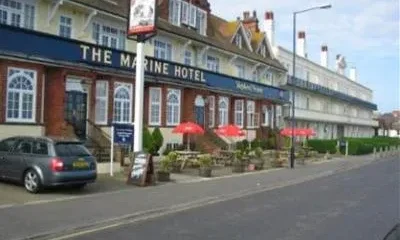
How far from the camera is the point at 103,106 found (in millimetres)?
27828

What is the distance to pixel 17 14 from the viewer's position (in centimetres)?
2380

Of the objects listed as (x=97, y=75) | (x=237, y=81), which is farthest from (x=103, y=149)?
(x=237, y=81)

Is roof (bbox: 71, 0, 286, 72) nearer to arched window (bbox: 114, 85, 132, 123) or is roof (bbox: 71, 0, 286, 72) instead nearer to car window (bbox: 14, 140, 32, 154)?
arched window (bbox: 114, 85, 132, 123)

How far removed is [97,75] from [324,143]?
111 ft

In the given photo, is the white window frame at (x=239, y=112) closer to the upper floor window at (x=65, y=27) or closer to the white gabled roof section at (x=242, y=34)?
the white gabled roof section at (x=242, y=34)

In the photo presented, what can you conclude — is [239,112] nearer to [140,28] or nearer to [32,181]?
[140,28]

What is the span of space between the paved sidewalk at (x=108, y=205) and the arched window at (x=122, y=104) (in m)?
7.62

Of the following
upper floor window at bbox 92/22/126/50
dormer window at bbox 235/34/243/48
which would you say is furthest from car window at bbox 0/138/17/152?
dormer window at bbox 235/34/243/48

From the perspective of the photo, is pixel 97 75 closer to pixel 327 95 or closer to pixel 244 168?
pixel 244 168

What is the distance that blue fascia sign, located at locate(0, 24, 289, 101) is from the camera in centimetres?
2128

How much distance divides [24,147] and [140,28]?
19.4 ft

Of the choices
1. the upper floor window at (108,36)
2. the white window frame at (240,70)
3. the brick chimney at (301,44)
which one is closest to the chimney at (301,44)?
the brick chimney at (301,44)

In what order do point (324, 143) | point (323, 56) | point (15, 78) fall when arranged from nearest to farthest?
point (15, 78), point (324, 143), point (323, 56)

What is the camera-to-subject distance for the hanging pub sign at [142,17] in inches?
790
